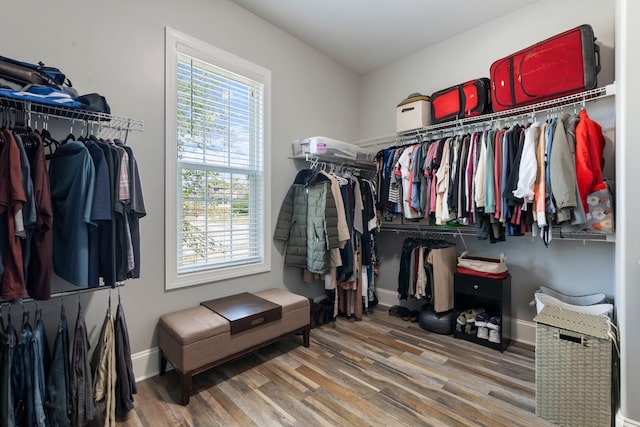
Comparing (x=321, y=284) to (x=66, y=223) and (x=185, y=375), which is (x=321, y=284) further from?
(x=66, y=223)

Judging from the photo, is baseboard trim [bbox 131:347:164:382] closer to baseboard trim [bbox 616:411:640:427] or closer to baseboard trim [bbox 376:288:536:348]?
baseboard trim [bbox 616:411:640:427]

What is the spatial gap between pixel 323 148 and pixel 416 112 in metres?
1.07

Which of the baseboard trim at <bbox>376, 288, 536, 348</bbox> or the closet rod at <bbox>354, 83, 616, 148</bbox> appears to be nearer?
the closet rod at <bbox>354, 83, 616, 148</bbox>

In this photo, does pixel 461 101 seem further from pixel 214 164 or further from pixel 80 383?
pixel 80 383

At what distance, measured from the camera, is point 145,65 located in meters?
2.07

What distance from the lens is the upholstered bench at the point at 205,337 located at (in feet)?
6.06

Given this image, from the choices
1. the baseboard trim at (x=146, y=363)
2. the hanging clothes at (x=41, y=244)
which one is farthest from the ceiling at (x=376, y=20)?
the baseboard trim at (x=146, y=363)

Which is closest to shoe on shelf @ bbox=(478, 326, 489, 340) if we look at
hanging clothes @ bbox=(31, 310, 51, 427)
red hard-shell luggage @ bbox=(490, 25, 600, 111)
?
red hard-shell luggage @ bbox=(490, 25, 600, 111)

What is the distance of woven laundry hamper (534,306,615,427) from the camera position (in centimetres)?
159

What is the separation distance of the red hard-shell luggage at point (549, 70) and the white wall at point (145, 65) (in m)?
1.96

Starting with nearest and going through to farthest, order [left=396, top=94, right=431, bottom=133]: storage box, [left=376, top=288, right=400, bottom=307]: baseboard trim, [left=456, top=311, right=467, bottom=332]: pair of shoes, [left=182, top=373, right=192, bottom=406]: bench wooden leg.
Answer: [left=182, top=373, right=192, bottom=406]: bench wooden leg < [left=456, top=311, right=467, bottom=332]: pair of shoes < [left=396, top=94, right=431, bottom=133]: storage box < [left=376, top=288, right=400, bottom=307]: baseboard trim

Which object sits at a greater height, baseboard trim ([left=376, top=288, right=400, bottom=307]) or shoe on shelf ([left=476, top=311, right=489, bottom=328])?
shoe on shelf ([left=476, top=311, right=489, bottom=328])

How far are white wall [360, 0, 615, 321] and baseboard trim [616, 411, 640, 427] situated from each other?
106cm

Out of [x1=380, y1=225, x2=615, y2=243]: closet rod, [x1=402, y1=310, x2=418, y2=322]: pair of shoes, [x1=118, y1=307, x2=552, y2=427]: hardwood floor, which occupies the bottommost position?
[x1=118, y1=307, x2=552, y2=427]: hardwood floor
